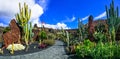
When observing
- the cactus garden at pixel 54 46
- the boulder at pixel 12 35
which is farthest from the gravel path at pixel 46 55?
the boulder at pixel 12 35

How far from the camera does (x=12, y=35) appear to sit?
77.2 ft

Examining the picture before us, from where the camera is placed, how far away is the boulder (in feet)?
75.4

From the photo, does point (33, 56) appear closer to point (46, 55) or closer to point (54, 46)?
point (46, 55)

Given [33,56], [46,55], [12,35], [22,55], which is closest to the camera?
[22,55]

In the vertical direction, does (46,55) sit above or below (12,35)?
below

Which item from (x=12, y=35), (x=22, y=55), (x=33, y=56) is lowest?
(x=33, y=56)

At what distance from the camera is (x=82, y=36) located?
91.2 ft

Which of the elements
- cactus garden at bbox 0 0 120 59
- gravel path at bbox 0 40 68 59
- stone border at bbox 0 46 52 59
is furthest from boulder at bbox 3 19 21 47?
stone border at bbox 0 46 52 59

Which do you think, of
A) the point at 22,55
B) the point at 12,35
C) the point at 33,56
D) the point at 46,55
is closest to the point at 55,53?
the point at 46,55

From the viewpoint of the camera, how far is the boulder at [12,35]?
23.0m

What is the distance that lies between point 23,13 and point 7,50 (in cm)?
443

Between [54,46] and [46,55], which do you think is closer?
[46,55]

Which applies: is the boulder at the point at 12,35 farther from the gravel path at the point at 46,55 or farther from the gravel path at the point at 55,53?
the gravel path at the point at 46,55

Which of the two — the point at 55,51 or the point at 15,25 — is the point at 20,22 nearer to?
the point at 15,25
